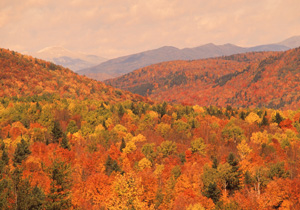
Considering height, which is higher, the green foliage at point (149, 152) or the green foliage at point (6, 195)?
the green foliage at point (6, 195)

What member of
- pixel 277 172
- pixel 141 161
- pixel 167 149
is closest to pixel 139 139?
pixel 167 149

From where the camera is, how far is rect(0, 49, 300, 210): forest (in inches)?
1847

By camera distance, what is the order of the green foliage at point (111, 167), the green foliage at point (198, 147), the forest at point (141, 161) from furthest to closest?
the green foliage at point (198, 147)
the green foliage at point (111, 167)
the forest at point (141, 161)

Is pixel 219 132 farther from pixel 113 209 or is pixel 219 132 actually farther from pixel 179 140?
pixel 113 209

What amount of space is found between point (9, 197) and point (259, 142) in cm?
10883

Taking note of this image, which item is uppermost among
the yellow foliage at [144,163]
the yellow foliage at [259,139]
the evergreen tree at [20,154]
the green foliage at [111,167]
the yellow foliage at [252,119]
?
the evergreen tree at [20,154]

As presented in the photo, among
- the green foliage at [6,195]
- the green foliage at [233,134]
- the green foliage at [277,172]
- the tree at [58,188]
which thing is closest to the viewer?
the green foliage at [6,195]

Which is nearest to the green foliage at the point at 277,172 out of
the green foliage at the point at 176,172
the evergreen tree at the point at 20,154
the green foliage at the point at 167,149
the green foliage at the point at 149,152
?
the green foliage at the point at 176,172

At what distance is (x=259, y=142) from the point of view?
125 m

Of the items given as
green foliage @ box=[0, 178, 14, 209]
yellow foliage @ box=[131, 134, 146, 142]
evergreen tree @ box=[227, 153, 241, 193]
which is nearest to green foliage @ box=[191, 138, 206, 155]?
yellow foliage @ box=[131, 134, 146, 142]

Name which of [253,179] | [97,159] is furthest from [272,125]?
[97,159]

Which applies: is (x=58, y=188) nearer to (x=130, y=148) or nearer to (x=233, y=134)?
(x=130, y=148)

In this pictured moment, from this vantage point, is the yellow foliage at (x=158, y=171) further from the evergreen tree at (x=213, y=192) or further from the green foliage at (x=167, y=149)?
the evergreen tree at (x=213, y=192)

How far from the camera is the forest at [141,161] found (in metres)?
46.9
